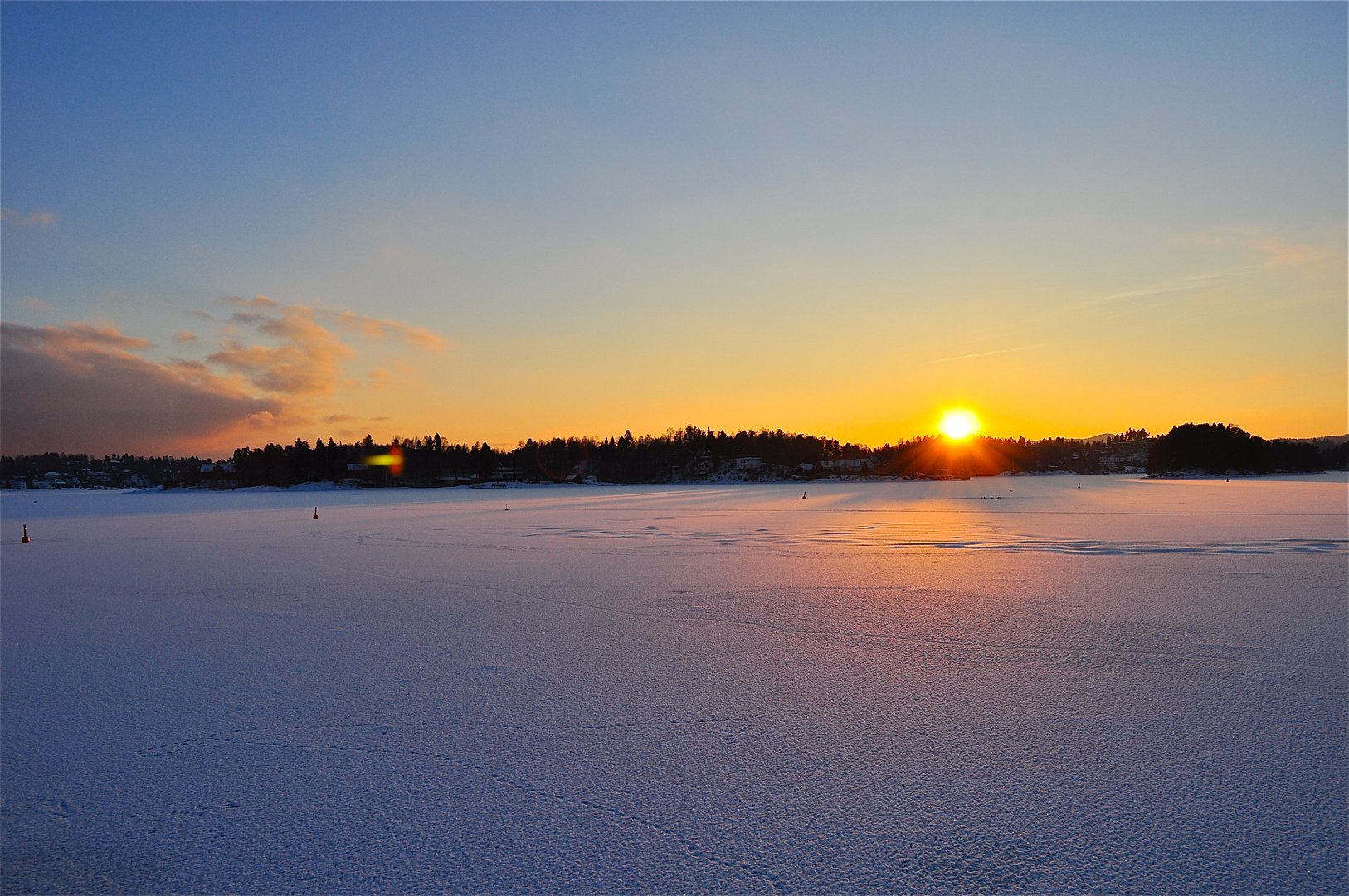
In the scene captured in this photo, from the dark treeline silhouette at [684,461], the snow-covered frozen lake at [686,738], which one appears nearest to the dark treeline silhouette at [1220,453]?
the dark treeline silhouette at [684,461]

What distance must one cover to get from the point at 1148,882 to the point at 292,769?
442cm

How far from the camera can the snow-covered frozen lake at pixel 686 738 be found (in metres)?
3.17

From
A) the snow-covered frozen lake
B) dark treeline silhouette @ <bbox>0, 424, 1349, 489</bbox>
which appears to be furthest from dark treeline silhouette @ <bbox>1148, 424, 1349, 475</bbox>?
the snow-covered frozen lake

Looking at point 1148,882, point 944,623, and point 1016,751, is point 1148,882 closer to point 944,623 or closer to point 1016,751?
point 1016,751

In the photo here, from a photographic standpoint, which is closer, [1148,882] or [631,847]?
[1148,882]

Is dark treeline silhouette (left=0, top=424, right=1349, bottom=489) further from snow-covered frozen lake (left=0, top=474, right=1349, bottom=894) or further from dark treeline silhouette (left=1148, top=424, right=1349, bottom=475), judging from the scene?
snow-covered frozen lake (left=0, top=474, right=1349, bottom=894)

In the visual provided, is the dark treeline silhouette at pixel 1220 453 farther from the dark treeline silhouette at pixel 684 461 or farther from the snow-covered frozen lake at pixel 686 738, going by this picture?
the snow-covered frozen lake at pixel 686 738

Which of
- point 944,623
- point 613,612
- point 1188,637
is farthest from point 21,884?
point 1188,637

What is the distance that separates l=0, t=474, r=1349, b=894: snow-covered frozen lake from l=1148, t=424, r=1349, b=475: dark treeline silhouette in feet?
397

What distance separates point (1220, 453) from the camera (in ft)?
350

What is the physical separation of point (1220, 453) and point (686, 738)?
132 m

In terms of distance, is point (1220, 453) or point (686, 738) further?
point (1220, 453)

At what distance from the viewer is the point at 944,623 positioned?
7684mm

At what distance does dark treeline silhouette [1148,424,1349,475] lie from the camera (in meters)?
107
